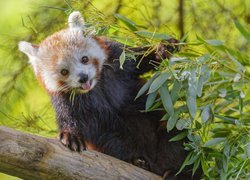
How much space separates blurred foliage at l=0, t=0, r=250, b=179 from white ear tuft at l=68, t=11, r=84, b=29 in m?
0.04

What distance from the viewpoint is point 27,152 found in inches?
102

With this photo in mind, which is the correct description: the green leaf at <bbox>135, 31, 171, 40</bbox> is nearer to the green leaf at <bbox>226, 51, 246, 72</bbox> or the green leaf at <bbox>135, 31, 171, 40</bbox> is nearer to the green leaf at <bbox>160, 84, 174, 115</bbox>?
the green leaf at <bbox>160, 84, 174, 115</bbox>

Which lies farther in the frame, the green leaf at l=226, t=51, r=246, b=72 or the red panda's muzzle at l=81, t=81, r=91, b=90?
the red panda's muzzle at l=81, t=81, r=91, b=90

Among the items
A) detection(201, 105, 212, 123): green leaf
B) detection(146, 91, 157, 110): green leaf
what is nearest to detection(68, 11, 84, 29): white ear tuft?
detection(146, 91, 157, 110): green leaf

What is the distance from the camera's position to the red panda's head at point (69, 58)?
10.5 feet

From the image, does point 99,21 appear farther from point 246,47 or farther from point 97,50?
point 246,47

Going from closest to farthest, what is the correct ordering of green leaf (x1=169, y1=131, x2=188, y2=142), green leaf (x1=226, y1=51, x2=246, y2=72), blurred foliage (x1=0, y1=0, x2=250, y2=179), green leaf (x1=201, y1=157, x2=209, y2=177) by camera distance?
green leaf (x1=226, y1=51, x2=246, y2=72)
blurred foliage (x1=0, y1=0, x2=250, y2=179)
green leaf (x1=201, y1=157, x2=209, y2=177)
green leaf (x1=169, y1=131, x2=188, y2=142)

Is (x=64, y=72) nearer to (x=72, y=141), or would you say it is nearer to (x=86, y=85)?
(x=86, y=85)

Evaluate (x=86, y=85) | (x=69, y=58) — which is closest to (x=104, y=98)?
(x=86, y=85)

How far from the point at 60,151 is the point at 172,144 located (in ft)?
2.44

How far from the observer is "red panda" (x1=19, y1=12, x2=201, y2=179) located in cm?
321

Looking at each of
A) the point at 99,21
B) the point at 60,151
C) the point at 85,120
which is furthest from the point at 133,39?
the point at 60,151

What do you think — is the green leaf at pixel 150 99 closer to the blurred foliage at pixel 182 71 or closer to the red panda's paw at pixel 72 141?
the blurred foliage at pixel 182 71

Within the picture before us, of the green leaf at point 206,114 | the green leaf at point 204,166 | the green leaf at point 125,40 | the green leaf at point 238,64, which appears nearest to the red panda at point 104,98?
the green leaf at point 125,40
